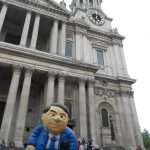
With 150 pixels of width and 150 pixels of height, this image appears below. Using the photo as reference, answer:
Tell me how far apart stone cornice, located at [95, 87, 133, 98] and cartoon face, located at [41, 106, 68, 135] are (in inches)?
690

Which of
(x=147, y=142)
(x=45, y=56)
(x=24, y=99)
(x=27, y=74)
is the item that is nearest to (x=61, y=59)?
(x=45, y=56)

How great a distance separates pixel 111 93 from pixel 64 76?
7.48 metres

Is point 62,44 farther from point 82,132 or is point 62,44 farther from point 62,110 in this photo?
point 62,110

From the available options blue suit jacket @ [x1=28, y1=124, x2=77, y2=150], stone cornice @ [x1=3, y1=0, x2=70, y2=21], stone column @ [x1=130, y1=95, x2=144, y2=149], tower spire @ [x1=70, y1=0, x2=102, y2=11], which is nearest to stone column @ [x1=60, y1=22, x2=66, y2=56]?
stone cornice @ [x1=3, y1=0, x2=70, y2=21]

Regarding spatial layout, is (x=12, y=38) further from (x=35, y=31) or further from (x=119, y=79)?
(x=119, y=79)

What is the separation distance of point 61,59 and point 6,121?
771 cm

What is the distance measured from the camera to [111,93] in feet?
74.3

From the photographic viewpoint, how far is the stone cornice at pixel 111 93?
72.3ft

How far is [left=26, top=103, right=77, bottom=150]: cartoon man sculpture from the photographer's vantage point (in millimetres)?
4316

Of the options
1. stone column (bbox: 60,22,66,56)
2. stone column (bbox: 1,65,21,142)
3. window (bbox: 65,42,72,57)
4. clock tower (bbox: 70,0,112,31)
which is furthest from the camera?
clock tower (bbox: 70,0,112,31)

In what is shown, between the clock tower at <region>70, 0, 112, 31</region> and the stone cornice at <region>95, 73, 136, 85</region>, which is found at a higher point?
the clock tower at <region>70, 0, 112, 31</region>

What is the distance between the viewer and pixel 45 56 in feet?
58.4

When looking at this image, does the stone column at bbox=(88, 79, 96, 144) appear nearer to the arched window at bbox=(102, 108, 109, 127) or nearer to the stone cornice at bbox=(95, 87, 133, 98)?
the stone cornice at bbox=(95, 87, 133, 98)

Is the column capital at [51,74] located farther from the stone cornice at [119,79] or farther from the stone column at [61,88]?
the stone cornice at [119,79]
